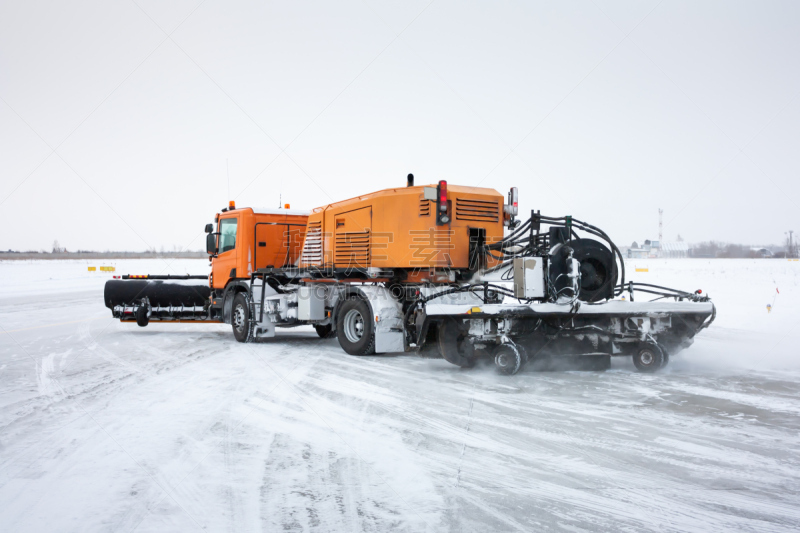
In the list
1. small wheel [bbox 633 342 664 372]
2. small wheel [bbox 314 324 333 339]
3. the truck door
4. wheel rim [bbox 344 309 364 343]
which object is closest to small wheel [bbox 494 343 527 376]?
small wheel [bbox 633 342 664 372]

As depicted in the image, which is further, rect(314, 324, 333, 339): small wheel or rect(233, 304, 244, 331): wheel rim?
rect(314, 324, 333, 339): small wheel

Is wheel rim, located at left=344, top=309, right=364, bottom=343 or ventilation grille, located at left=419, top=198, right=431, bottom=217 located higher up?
ventilation grille, located at left=419, top=198, right=431, bottom=217

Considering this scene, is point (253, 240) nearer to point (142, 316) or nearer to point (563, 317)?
point (142, 316)

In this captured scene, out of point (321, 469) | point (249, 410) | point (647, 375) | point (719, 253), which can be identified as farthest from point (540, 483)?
point (719, 253)

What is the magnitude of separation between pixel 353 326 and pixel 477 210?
10.3 feet

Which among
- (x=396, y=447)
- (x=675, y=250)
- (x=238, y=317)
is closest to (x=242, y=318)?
(x=238, y=317)

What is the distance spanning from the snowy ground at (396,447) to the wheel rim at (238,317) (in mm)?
3405

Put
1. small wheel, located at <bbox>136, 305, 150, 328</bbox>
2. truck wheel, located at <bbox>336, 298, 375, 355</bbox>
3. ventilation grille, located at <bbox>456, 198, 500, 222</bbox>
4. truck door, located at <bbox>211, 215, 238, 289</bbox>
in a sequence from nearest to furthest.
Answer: ventilation grille, located at <bbox>456, 198, 500, 222</bbox> → truck wheel, located at <bbox>336, 298, 375, 355</bbox> → truck door, located at <bbox>211, 215, 238, 289</bbox> → small wheel, located at <bbox>136, 305, 150, 328</bbox>

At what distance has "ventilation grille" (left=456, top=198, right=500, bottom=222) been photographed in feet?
31.3

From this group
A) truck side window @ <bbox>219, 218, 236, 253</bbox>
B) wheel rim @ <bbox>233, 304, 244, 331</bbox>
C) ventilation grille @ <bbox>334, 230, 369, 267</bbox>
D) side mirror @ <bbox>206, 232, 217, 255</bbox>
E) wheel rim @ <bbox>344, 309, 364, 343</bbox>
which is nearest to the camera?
ventilation grille @ <bbox>334, 230, 369, 267</bbox>

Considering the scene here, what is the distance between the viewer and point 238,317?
43.1 feet

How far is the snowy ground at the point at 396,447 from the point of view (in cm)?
371

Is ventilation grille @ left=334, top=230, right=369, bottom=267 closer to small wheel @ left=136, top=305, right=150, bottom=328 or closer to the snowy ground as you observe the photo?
the snowy ground

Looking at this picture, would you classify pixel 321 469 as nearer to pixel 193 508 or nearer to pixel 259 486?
pixel 259 486
